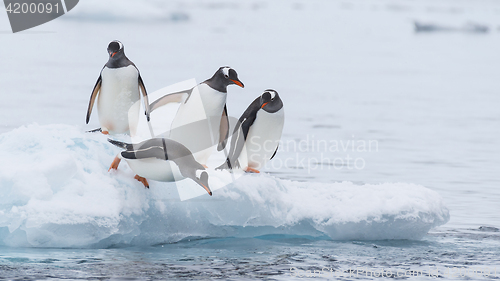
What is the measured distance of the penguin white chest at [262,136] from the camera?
6117 mm

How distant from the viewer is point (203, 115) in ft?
19.0

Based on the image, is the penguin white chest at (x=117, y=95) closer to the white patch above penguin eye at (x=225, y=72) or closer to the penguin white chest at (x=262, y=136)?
the white patch above penguin eye at (x=225, y=72)

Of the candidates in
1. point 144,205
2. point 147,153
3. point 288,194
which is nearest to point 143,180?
point 144,205

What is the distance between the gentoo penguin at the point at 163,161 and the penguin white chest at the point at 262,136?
1.33 metres

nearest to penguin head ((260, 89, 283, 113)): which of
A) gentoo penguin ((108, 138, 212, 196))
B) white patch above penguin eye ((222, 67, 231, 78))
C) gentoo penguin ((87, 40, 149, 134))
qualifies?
white patch above penguin eye ((222, 67, 231, 78))

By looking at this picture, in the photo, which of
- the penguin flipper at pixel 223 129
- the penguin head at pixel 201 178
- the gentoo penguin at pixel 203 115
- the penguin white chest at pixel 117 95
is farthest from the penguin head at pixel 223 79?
the penguin head at pixel 201 178

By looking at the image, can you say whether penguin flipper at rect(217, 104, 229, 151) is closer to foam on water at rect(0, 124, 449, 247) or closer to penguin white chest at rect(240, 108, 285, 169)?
penguin white chest at rect(240, 108, 285, 169)

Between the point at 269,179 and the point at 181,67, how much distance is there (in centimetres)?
1824

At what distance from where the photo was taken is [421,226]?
5590mm

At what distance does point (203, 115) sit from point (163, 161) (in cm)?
100

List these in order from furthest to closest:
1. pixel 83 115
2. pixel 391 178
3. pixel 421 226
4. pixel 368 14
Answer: pixel 368 14, pixel 83 115, pixel 391 178, pixel 421 226

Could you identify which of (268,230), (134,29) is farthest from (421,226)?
(134,29)

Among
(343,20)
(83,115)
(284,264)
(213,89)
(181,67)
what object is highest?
(343,20)

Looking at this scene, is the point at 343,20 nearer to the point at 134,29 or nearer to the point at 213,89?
the point at 134,29
